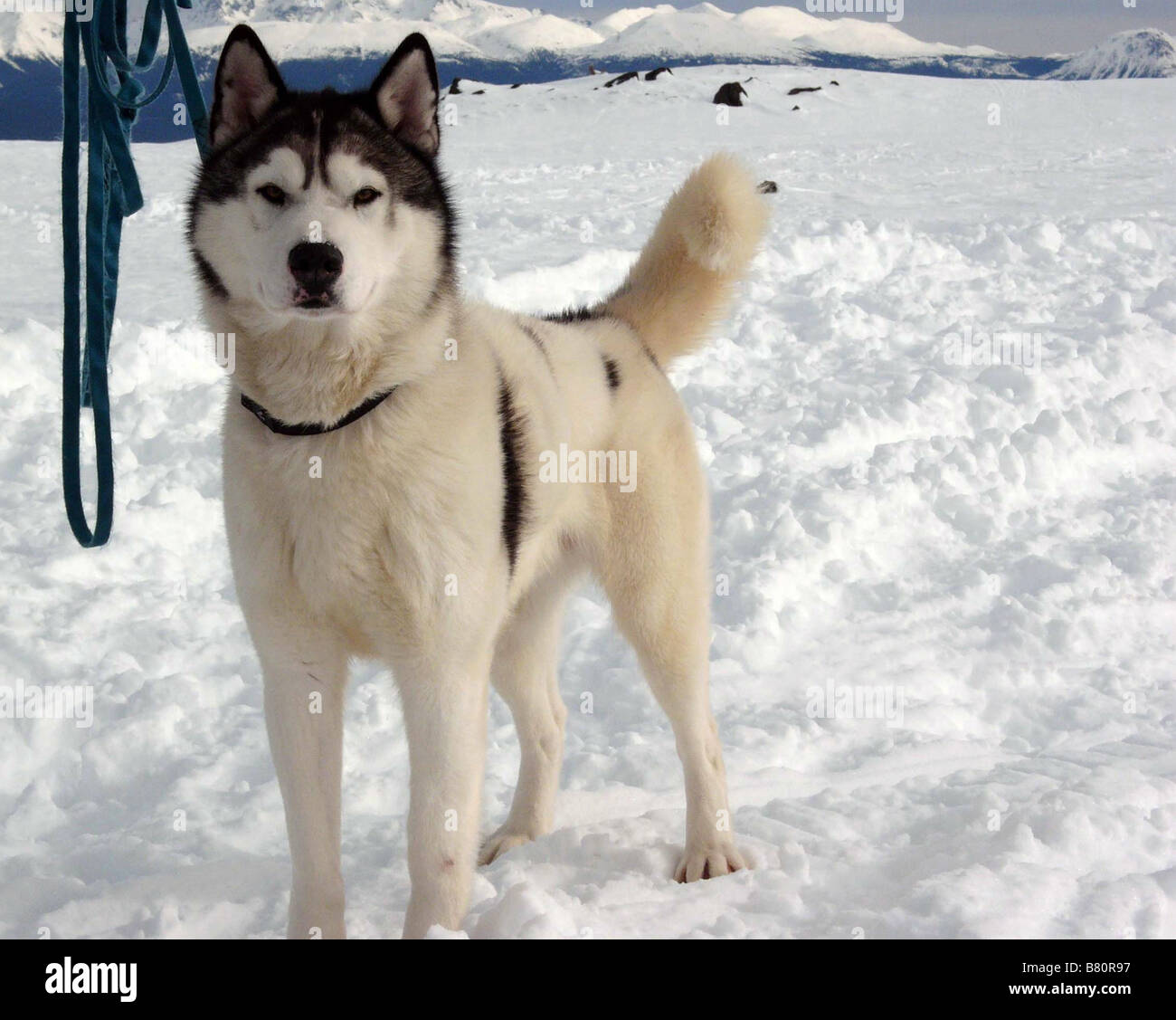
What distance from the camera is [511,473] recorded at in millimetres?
2621

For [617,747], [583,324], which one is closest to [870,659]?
[617,747]

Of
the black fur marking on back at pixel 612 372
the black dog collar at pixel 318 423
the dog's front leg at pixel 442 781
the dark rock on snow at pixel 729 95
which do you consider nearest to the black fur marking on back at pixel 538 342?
the black fur marking on back at pixel 612 372

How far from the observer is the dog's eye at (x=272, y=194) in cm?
232

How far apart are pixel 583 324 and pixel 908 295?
6.26 metres

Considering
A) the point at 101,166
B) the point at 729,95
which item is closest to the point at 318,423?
the point at 101,166

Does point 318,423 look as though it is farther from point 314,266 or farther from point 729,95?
point 729,95

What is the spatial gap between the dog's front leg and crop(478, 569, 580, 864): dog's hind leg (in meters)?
0.92

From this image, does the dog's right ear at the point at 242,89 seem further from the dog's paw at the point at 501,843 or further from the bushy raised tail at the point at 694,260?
the dog's paw at the point at 501,843

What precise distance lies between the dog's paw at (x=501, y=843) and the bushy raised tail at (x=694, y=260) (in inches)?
59.4

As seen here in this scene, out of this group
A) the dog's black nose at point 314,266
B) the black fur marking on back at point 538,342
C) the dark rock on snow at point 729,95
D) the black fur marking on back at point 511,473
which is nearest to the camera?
the dog's black nose at point 314,266

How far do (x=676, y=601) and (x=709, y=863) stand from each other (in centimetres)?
71

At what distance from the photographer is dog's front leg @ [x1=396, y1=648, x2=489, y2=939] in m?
2.47

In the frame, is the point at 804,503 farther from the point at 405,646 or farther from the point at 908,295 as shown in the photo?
the point at 908,295
